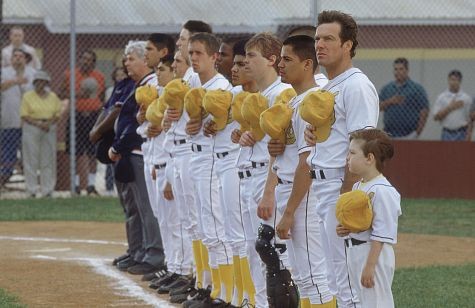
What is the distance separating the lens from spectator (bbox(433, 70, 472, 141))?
17.6 m

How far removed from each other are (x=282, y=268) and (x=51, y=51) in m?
14.5

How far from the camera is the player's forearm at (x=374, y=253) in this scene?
5898mm

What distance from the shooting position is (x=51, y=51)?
69.4ft

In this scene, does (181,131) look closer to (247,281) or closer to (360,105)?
(247,281)

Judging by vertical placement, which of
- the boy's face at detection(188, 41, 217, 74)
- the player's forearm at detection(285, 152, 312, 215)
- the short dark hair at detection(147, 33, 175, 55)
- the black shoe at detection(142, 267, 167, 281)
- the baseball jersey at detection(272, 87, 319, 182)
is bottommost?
the black shoe at detection(142, 267, 167, 281)

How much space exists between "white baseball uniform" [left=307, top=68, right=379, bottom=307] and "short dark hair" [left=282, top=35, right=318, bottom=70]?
0.53 m

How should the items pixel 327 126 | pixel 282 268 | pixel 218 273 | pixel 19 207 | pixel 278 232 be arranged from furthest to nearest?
pixel 19 207
pixel 218 273
pixel 282 268
pixel 278 232
pixel 327 126

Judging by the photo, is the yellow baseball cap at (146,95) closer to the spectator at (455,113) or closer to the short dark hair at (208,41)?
the short dark hair at (208,41)

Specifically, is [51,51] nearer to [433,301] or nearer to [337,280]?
[433,301]

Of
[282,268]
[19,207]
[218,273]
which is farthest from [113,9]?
[282,268]

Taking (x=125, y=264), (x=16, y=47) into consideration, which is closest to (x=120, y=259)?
(x=125, y=264)

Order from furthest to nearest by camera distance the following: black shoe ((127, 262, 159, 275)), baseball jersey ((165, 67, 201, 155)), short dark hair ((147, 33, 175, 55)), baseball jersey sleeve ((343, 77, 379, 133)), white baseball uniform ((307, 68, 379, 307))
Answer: black shoe ((127, 262, 159, 275)) < short dark hair ((147, 33, 175, 55)) < baseball jersey ((165, 67, 201, 155)) < white baseball uniform ((307, 68, 379, 307)) < baseball jersey sleeve ((343, 77, 379, 133))

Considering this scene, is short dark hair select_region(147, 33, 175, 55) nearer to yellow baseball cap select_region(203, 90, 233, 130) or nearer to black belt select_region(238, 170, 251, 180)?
yellow baseball cap select_region(203, 90, 233, 130)

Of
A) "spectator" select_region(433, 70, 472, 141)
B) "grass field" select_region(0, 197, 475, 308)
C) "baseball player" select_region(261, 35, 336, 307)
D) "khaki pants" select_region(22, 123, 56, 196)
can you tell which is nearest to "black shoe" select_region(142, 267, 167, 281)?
"grass field" select_region(0, 197, 475, 308)
